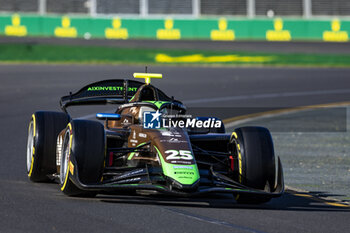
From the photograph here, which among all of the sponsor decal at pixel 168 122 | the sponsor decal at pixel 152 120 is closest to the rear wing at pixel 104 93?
the sponsor decal at pixel 168 122

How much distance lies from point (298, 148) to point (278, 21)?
81.7 feet

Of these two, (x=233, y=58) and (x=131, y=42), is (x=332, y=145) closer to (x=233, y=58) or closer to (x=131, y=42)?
(x=233, y=58)

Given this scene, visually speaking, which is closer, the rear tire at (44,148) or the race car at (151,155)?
the race car at (151,155)

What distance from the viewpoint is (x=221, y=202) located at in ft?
29.2

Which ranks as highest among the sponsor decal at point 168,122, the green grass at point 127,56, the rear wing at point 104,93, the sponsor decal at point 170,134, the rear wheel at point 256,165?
the green grass at point 127,56

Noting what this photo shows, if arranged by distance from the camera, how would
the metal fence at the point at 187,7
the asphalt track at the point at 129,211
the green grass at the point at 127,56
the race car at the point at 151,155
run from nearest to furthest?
the asphalt track at the point at 129,211 < the race car at the point at 151,155 < the green grass at the point at 127,56 < the metal fence at the point at 187,7

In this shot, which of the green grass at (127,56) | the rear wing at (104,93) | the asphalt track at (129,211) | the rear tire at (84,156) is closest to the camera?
the asphalt track at (129,211)

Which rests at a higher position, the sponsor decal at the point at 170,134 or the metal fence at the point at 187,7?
the metal fence at the point at 187,7

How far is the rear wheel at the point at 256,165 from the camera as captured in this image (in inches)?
346

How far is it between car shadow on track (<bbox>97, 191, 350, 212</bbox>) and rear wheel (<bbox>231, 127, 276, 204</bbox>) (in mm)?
160

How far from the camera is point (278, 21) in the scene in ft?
125

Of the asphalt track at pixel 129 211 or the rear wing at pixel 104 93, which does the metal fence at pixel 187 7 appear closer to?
the asphalt track at pixel 129 211

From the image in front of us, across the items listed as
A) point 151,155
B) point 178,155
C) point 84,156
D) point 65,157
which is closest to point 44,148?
point 65,157

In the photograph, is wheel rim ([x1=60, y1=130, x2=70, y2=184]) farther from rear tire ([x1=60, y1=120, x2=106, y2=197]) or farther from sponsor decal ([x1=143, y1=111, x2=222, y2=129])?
sponsor decal ([x1=143, y1=111, x2=222, y2=129])
